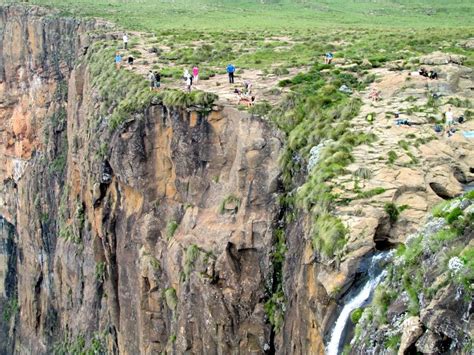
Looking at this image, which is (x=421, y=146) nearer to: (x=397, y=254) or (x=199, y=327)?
(x=397, y=254)

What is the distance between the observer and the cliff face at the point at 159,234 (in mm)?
30484

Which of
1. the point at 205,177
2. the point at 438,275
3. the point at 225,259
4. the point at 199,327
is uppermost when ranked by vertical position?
the point at 438,275

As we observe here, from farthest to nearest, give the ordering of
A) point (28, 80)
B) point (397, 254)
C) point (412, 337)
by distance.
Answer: point (28, 80) → point (397, 254) → point (412, 337)

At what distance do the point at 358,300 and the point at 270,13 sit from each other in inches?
3893

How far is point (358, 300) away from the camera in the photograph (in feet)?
65.4

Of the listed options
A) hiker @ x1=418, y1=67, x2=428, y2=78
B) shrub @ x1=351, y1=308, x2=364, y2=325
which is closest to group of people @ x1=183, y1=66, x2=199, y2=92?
hiker @ x1=418, y1=67, x2=428, y2=78

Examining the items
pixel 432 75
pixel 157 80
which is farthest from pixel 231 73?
pixel 432 75

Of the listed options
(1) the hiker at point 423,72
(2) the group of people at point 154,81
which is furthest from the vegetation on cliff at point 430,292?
(2) the group of people at point 154,81

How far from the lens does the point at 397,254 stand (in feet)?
63.1

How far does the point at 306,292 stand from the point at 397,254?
507cm

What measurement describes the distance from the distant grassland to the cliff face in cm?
2219

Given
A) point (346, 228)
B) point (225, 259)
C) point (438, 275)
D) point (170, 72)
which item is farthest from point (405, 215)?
point (170, 72)

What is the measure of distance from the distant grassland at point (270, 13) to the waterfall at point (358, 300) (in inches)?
2301

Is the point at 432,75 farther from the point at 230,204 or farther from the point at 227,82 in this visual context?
the point at 230,204
